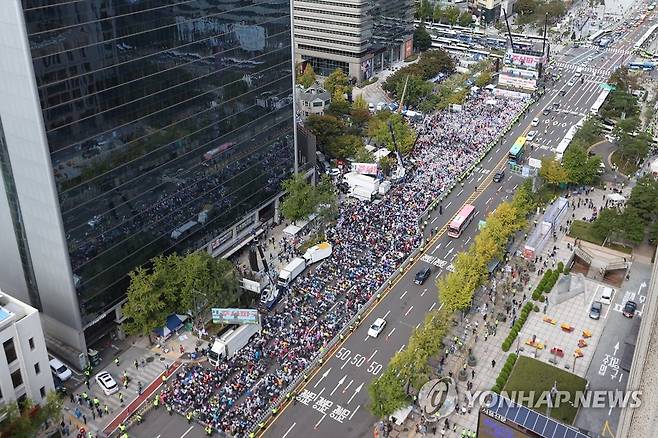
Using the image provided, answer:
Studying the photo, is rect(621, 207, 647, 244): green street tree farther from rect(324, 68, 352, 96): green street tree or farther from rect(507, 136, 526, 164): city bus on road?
rect(324, 68, 352, 96): green street tree

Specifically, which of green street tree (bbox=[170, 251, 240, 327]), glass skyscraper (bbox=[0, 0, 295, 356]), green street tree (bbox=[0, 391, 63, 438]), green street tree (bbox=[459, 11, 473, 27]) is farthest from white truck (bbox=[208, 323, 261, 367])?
green street tree (bbox=[459, 11, 473, 27])

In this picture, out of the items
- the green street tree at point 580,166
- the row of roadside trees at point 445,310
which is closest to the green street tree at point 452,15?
the green street tree at point 580,166

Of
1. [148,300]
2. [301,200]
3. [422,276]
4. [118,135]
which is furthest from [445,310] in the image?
[118,135]

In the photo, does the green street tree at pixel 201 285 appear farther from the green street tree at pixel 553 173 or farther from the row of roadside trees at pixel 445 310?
the green street tree at pixel 553 173

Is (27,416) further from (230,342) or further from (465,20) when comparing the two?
(465,20)

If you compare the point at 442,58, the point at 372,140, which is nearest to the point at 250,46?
the point at 372,140

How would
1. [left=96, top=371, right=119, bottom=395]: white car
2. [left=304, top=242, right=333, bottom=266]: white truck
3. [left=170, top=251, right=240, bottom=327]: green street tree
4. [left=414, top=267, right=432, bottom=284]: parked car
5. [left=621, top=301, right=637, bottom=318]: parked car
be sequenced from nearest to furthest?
[left=96, top=371, right=119, bottom=395]: white car → [left=170, top=251, right=240, bottom=327]: green street tree → [left=621, top=301, right=637, bottom=318]: parked car → [left=414, top=267, right=432, bottom=284]: parked car → [left=304, top=242, right=333, bottom=266]: white truck

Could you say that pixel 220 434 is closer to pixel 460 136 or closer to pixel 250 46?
pixel 250 46
